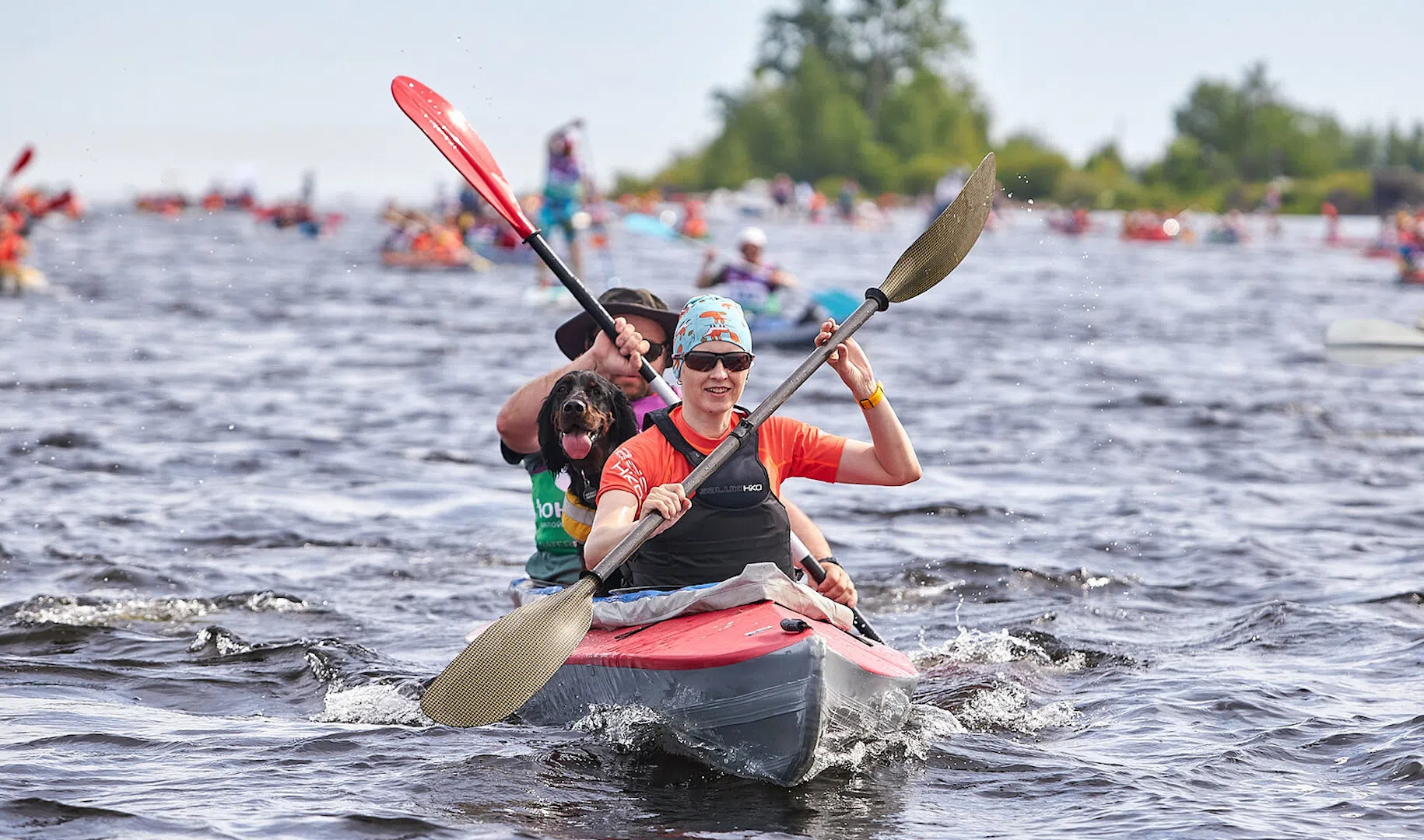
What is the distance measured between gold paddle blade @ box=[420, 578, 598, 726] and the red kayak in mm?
178

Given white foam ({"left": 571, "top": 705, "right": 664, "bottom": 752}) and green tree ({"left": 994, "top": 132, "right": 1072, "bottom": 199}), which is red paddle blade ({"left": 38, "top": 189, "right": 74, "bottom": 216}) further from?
green tree ({"left": 994, "top": 132, "right": 1072, "bottom": 199})

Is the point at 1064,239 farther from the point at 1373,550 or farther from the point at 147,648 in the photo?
the point at 147,648

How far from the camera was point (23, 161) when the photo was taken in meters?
16.7

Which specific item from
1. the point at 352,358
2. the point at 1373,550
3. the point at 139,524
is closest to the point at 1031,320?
the point at 352,358

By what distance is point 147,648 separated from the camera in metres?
7.05

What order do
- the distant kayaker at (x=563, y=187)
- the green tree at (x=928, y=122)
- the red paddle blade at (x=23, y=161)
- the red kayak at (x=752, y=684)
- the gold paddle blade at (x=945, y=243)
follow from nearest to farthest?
the red kayak at (x=752, y=684) → the gold paddle blade at (x=945, y=243) → the red paddle blade at (x=23, y=161) → the distant kayaker at (x=563, y=187) → the green tree at (x=928, y=122)

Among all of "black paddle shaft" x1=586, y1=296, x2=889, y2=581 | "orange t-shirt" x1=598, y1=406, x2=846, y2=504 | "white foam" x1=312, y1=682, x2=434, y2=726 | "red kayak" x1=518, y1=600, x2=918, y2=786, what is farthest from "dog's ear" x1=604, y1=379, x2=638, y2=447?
Result: "white foam" x1=312, y1=682, x2=434, y2=726

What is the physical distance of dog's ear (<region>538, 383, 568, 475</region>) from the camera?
18.9 ft

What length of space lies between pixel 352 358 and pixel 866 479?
45.1ft

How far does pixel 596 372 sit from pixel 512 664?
1.27 m

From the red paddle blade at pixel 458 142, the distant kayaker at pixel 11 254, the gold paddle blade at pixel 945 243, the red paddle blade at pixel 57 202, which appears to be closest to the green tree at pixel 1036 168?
the distant kayaker at pixel 11 254

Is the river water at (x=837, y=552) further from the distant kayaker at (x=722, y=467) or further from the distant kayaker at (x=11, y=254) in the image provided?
the distant kayaker at (x=11, y=254)

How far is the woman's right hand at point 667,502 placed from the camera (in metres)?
4.96

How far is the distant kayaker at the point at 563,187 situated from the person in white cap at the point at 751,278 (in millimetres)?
3074
